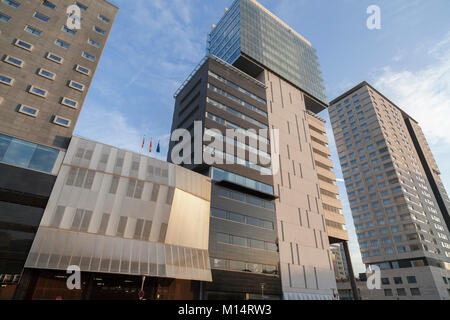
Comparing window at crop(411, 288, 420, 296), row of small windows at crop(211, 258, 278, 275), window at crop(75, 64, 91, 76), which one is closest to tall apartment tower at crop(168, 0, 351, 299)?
row of small windows at crop(211, 258, 278, 275)

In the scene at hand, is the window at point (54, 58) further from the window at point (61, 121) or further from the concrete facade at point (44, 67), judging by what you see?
the window at point (61, 121)

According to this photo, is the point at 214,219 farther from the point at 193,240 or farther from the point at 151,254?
the point at 151,254

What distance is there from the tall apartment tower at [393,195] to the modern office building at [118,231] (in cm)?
8800

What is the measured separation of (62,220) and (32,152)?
952 cm

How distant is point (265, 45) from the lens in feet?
264

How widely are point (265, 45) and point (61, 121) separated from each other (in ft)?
210

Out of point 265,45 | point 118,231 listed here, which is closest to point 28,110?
point 118,231

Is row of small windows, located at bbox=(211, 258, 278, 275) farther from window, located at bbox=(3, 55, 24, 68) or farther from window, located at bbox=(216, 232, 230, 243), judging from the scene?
window, located at bbox=(3, 55, 24, 68)

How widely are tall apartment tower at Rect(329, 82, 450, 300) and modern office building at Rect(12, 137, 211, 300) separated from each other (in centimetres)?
8800

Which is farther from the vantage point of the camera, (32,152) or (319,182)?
(319,182)

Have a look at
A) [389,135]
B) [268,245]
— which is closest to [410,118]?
[389,135]

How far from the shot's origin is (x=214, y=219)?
43.6 meters

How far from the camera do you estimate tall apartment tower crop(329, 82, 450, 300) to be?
9138 centimetres
